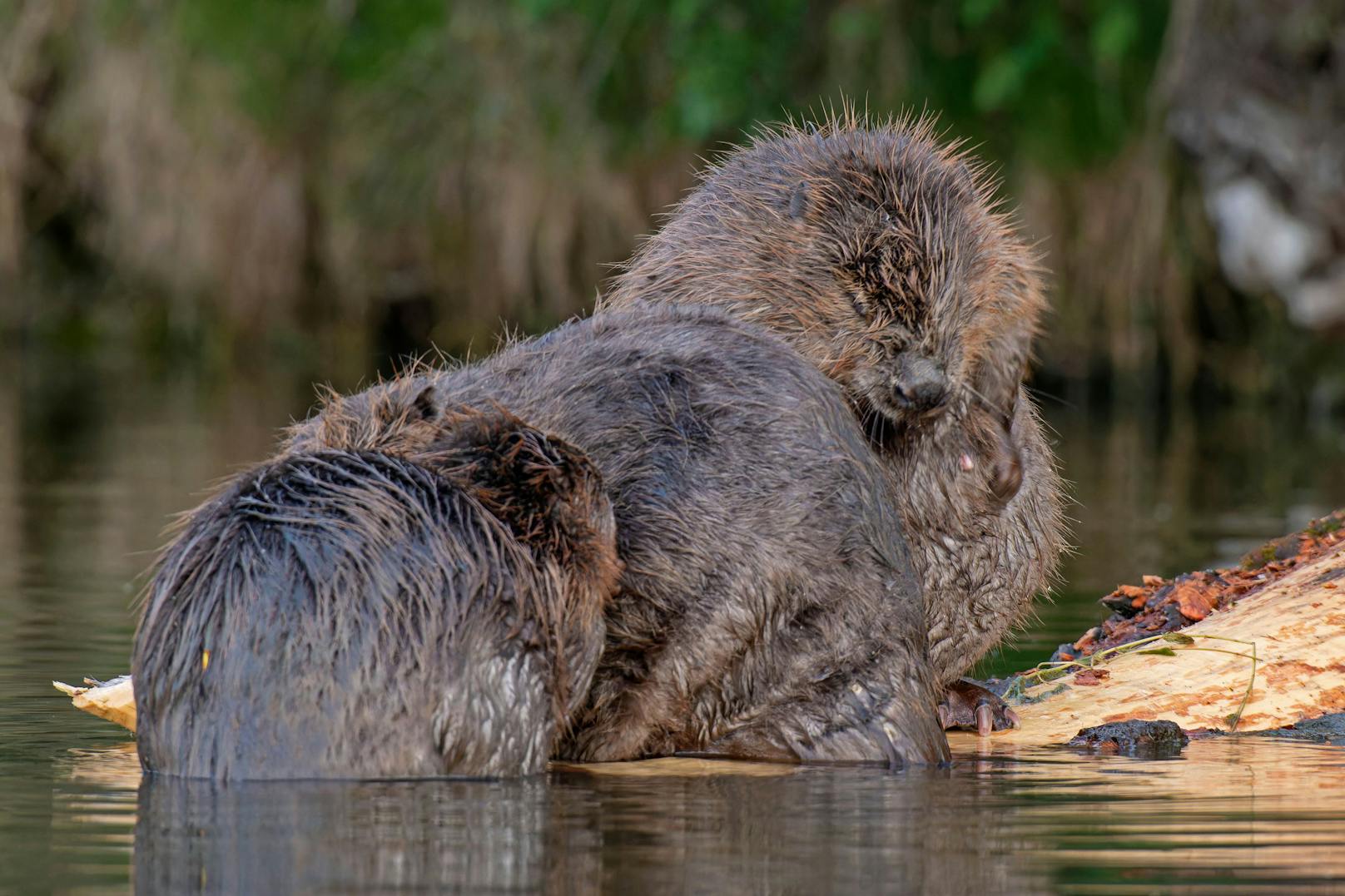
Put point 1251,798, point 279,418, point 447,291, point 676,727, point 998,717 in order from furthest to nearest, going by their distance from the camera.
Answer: point 447,291 < point 279,418 < point 998,717 < point 676,727 < point 1251,798

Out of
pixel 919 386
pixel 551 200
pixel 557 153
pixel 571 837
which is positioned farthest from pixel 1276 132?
pixel 571 837

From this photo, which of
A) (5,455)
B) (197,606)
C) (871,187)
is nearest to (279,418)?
(5,455)

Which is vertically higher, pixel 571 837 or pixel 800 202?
pixel 800 202

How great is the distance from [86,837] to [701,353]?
69.5 inches

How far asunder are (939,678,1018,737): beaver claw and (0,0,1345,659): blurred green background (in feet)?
14.2

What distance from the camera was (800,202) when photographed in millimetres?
5891

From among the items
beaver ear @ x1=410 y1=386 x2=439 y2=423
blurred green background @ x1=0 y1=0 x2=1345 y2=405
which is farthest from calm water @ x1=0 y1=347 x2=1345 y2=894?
blurred green background @ x1=0 y1=0 x2=1345 y2=405

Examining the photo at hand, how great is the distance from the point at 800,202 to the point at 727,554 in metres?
1.55

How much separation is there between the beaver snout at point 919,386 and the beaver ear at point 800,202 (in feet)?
1.81

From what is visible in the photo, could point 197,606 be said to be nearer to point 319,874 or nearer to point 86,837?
point 86,837

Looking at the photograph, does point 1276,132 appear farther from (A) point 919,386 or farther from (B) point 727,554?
(B) point 727,554

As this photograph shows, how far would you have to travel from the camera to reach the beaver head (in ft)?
18.6

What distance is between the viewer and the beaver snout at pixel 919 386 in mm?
5523

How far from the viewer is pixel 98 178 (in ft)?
85.2
